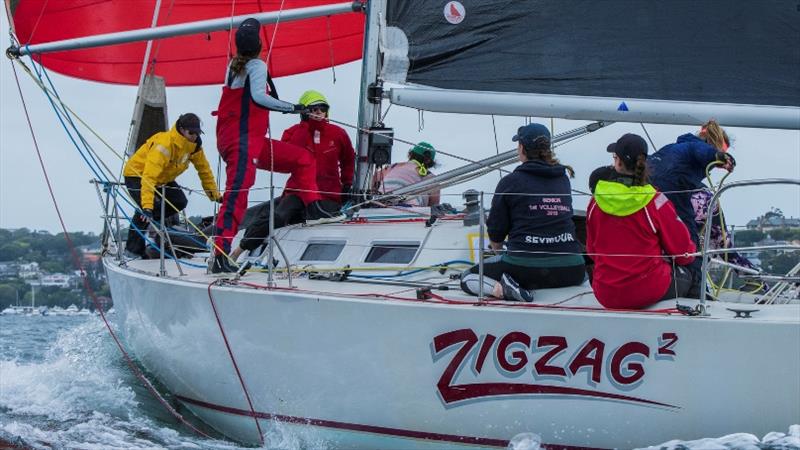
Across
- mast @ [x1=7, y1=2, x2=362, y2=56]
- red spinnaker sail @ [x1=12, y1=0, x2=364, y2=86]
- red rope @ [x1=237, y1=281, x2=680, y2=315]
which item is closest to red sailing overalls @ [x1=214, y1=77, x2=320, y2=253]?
mast @ [x1=7, y1=2, x2=362, y2=56]

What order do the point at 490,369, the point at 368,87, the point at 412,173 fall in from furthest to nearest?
the point at 412,173 < the point at 368,87 < the point at 490,369

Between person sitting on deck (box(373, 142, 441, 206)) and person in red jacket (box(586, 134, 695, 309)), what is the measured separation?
8.86 ft

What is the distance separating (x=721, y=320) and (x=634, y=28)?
240 cm

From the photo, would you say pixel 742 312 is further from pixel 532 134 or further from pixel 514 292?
pixel 532 134

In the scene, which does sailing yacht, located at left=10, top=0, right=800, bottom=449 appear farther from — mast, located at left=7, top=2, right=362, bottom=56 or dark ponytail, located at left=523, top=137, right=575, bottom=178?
dark ponytail, located at left=523, top=137, right=575, bottom=178

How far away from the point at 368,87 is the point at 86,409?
2813mm

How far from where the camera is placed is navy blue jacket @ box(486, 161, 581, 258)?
5.79 m

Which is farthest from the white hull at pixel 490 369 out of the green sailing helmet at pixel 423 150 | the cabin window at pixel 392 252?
the green sailing helmet at pixel 423 150

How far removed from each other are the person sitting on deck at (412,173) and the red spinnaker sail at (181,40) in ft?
8.69

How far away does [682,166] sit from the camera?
250 inches

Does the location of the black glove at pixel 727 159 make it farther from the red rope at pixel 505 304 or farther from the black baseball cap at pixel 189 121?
the black baseball cap at pixel 189 121

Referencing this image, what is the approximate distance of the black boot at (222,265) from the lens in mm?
7114

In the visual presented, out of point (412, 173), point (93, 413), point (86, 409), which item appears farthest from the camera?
point (412, 173)

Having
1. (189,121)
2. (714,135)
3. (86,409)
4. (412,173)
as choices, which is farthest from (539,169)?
(86,409)
